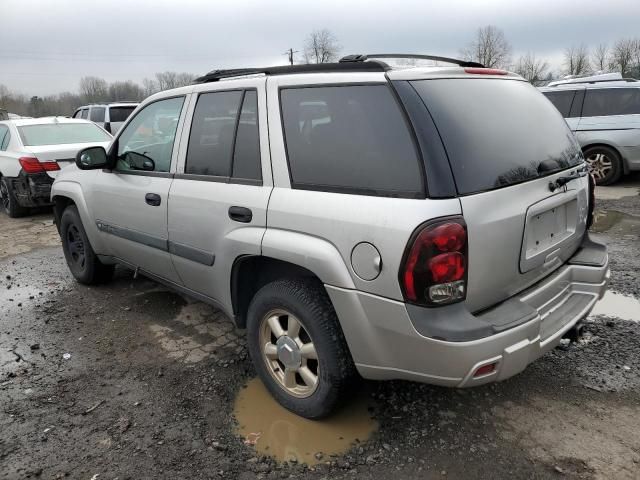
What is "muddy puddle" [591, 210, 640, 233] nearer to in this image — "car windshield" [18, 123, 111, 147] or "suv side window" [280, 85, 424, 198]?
"suv side window" [280, 85, 424, 198]

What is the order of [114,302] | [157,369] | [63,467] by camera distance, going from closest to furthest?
[63,467] < [157,369] < [114,302]

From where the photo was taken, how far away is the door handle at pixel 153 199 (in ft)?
11.0

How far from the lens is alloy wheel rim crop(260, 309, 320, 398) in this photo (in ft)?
8.46

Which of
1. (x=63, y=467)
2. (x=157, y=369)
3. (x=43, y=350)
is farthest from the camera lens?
(x=43, y=350)

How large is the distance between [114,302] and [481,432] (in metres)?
3.35

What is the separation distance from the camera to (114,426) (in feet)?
8.96

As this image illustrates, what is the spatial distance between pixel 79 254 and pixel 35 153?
3.57 meters

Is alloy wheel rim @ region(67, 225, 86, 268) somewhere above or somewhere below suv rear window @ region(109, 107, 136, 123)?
below

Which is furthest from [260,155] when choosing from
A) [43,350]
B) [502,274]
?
[43,350]

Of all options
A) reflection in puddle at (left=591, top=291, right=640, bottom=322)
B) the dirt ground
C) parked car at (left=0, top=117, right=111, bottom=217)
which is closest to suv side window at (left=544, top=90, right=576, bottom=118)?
reflection in puddle at (left=591, top=291, right=640, bottom=322)

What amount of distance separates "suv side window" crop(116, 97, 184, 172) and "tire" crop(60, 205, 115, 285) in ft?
3.45

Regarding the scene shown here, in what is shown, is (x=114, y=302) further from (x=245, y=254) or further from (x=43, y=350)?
(x=245, y=254)

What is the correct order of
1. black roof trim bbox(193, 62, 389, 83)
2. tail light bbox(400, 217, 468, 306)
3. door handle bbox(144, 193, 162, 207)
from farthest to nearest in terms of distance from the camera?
door handle bbox(144, 193, 162, 207) < black roof trim bbox(193, 62, 389, 83) < tail light bbox(400, 217, 468, 306)

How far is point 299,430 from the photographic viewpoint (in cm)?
265
